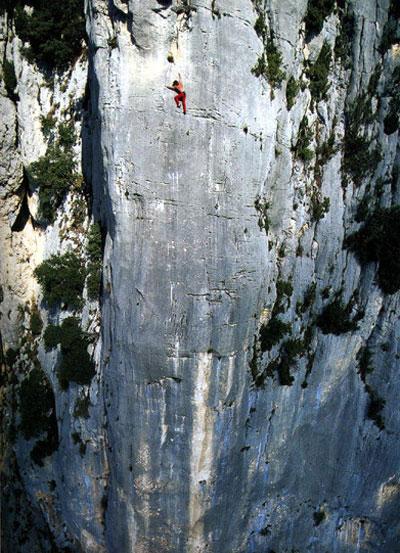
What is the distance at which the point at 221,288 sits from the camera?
39.0ft

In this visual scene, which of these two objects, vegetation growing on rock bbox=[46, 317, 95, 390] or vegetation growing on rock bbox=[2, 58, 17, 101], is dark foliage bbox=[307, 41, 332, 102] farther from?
vegetation growing on rock bbox=[46, 317, 95, 390]

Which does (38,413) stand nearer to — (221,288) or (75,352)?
(75,352)

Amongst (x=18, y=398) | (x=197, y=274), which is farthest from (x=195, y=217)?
(x=18, y=398)

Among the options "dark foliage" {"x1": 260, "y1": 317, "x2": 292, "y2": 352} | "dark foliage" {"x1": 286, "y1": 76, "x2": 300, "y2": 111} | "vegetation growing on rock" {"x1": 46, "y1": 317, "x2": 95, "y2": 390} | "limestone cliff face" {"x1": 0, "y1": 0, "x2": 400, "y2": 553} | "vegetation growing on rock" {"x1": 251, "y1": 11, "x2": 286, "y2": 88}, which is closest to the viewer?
"limestone cliff face" {"x1": 0, "y1": 0, "x2": 400, "y2": 553}

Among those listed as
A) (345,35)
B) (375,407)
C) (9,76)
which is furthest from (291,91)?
(375,407)

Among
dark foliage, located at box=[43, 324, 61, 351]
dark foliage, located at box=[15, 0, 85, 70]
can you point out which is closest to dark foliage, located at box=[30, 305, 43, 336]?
dark foliage, located at box=[43, 324, 61, 351]

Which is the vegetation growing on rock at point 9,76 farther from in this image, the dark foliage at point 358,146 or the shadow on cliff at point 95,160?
the dark foliage at point 358,146

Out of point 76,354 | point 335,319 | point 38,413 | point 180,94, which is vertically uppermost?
point 180,94

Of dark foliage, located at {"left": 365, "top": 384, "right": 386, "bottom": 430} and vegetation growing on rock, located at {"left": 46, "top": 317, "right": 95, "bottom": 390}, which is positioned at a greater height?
vegetation growing on rock, located at {"left": 46, "top": 317, "right": 95, "bottom": 390}

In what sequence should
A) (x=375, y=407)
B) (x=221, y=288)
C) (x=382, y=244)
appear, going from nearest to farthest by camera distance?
1. (x=221, y=288)
2. (x=382, y=244)
3. (x=375, y=407)

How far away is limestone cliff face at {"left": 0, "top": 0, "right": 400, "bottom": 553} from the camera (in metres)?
10.8

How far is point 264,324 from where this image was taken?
13.3m

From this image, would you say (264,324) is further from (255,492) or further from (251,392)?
(255,492)

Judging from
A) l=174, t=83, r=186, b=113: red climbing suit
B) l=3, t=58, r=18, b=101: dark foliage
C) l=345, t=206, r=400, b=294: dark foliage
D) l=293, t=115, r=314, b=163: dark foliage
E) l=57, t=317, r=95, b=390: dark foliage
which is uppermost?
l=3, t=58, r=18, b=101: dark foliage
